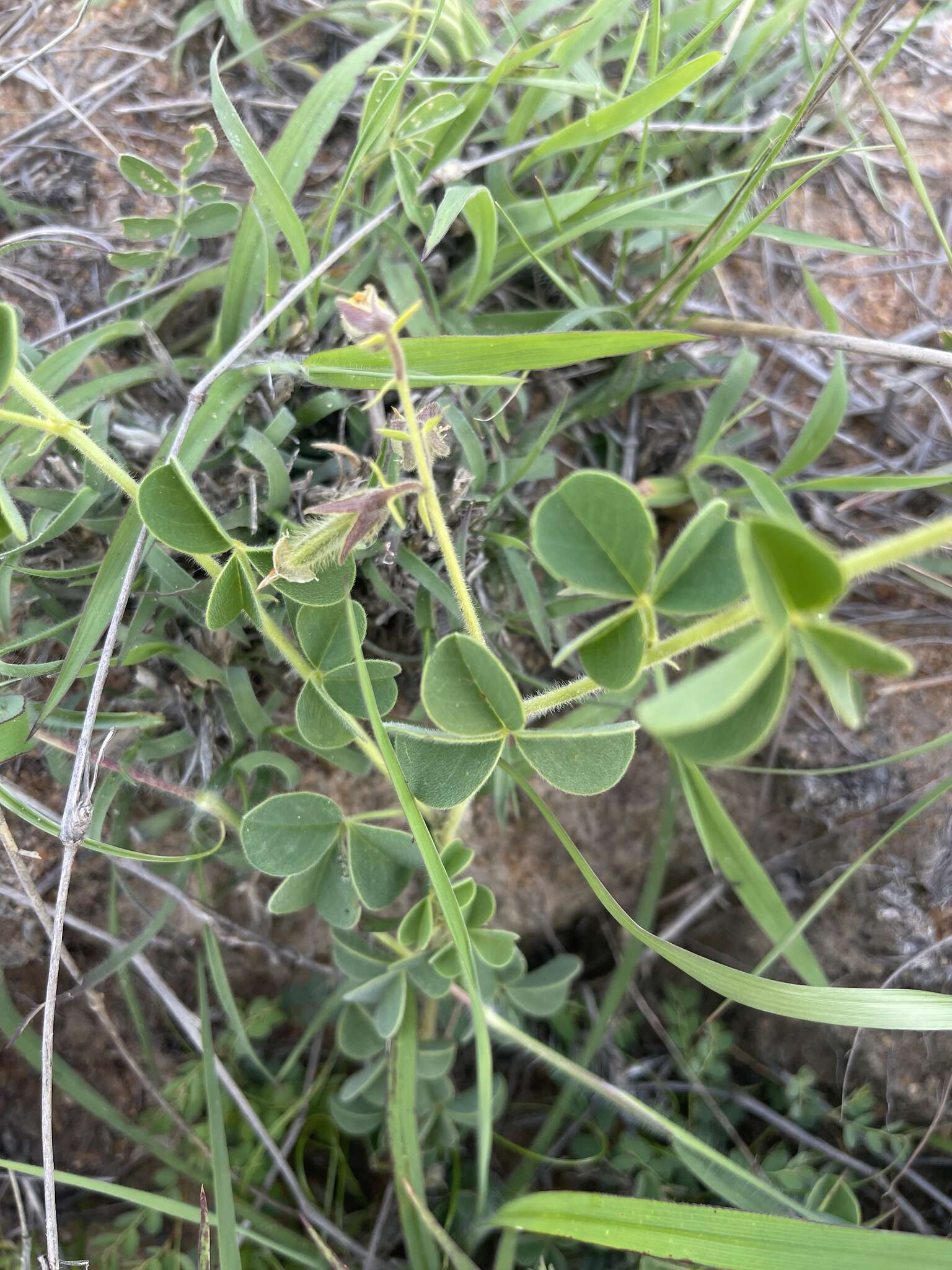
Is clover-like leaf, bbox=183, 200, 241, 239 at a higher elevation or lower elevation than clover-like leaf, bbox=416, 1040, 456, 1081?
higher

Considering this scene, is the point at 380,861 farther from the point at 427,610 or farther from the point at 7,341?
the point at 7,341

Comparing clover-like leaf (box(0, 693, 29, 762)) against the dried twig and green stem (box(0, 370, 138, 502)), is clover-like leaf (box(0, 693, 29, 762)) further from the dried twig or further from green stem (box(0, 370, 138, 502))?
the dried twig

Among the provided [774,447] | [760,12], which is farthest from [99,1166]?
[760,12]

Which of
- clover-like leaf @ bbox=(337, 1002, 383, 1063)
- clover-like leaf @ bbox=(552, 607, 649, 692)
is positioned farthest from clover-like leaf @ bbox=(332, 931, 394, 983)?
clover-like leaf @ bbox=(552, 607, 649, 692)

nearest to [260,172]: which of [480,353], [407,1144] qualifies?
Result: [480,353]

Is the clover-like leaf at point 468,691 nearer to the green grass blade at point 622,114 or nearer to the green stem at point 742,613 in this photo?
the green stem at point 742,613

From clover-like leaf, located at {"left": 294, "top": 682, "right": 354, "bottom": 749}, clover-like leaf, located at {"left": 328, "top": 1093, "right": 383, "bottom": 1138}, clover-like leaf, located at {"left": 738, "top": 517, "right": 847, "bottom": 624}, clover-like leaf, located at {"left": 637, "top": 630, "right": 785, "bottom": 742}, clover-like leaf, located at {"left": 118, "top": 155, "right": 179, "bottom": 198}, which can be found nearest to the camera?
clover-like leaf, located at {"left": 637, "top": 630, "right": 785, "bottom": 742}
